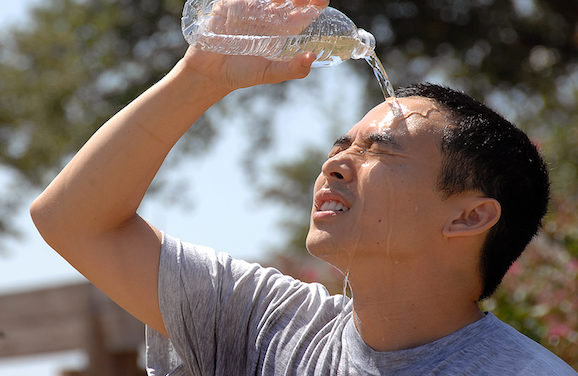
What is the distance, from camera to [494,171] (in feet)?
7.18

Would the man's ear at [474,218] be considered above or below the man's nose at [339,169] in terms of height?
below

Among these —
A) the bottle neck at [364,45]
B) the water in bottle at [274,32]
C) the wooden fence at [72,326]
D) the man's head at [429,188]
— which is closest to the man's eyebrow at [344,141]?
the man's head at [429,188]

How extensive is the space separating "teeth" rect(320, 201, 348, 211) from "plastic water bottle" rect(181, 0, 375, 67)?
465 millimetres

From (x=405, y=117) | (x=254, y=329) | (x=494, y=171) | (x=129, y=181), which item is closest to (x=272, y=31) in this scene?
(x=405, y=117)

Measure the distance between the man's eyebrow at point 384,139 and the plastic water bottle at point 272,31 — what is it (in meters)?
0.33

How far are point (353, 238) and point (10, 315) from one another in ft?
12.5

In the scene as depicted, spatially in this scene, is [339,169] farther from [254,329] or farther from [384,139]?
[254,329]

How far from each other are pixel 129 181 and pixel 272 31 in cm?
57

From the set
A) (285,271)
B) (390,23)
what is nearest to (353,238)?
(285,271)

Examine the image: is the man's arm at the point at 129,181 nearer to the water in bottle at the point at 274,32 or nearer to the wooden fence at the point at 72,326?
the water in bottle at the point at 274,32

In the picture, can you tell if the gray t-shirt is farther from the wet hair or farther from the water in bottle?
the water in bottle

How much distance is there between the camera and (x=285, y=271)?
5590mm

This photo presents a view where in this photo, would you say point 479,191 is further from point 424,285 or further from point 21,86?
point 21,86

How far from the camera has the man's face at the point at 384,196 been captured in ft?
6.80
